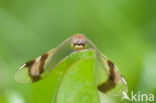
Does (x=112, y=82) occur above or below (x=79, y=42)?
below

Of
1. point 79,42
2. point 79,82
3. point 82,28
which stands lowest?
point 82,28

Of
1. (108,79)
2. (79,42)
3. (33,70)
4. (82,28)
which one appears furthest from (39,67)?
(82,28)

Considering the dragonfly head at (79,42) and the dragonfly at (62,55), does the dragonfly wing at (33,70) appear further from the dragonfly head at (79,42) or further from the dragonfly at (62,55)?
the dragonfly head at (79,42)

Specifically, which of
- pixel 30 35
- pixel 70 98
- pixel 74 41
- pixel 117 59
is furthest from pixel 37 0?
pixel 70 98

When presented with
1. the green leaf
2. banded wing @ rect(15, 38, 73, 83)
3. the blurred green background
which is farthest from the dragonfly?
the blurred green background

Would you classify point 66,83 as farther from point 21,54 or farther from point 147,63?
point 21,54

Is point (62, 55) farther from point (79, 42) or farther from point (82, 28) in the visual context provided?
point (82, 28)
